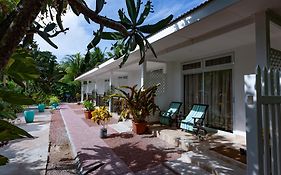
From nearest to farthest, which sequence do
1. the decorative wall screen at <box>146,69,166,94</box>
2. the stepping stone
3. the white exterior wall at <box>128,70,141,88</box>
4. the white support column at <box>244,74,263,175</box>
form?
the white support column at <box>244,74,263,175</box>
the stepping stone
the decorative wall screen at <box>146,69,166,94</box>
the white exterior wall at <box>128,70,141,88</box>

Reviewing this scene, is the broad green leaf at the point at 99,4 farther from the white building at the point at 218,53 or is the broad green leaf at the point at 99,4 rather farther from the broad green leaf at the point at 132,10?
the white building at the point at 218,53

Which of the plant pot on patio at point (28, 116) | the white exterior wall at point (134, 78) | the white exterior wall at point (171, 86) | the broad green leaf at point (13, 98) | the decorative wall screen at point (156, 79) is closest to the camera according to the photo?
the broad green leaf at point (13, 98)

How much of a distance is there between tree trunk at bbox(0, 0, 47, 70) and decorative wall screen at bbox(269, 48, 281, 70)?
409 cm

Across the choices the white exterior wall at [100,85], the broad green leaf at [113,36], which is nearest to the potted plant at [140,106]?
the broad green leaf at [113,36]

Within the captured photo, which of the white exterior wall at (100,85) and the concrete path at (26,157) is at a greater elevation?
the white exterior wall at (100,85)

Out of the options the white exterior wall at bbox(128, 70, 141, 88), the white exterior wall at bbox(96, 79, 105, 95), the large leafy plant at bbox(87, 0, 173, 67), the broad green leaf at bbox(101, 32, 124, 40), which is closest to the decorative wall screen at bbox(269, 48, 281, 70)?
the large leafy plant at bbox(87, 0, 173, 67)

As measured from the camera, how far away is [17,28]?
1180mm

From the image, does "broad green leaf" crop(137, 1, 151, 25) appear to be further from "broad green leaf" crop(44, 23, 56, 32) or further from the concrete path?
the concrete path

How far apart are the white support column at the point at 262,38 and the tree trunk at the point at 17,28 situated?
152 inches

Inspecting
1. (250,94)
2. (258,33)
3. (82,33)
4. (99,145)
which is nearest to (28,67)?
(250,94)

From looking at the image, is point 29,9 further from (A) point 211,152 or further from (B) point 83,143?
(B) point 83,143

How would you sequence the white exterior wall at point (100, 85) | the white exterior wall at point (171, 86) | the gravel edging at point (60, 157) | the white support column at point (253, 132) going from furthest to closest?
1. the white exterior wall at point (100, 85)
2. the white exterior wall at point (171, 86)
3. the gravel edging at point (60, 157)
4. the white support column at point (253, 132)

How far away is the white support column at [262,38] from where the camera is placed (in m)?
3.85

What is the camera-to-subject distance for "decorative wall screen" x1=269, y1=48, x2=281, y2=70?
13.3 ft
